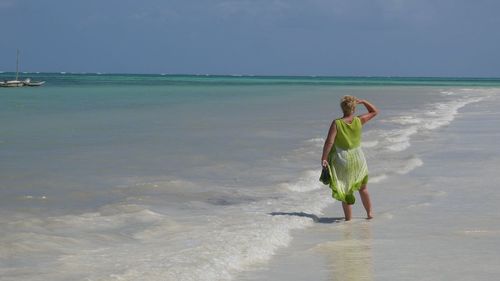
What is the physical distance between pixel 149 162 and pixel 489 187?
229 inches

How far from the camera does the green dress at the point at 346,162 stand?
27.8 ft

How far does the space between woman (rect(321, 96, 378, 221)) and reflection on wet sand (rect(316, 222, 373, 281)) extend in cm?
42

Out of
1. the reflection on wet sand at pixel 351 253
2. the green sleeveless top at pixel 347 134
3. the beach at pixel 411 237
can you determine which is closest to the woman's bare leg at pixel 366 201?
the beach at pixel 411 237

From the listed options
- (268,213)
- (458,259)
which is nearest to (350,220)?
(268,213)

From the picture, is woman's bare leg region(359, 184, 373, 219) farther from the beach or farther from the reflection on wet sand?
the reflection on wet sand

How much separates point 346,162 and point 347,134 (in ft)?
0.93

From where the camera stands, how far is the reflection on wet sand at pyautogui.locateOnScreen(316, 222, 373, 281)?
608 cm

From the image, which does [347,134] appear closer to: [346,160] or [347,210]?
[346,160]

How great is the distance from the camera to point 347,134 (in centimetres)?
848

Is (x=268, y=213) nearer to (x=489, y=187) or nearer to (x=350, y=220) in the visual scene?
(x=350, y=220)

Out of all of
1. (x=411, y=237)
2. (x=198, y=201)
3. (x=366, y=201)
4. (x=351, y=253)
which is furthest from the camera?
(x=198, y=201)

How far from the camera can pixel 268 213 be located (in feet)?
29.0

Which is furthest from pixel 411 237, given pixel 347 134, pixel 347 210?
pixel 347 134

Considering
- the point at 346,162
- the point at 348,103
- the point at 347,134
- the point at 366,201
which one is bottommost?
the point at 366,201
